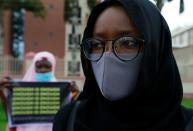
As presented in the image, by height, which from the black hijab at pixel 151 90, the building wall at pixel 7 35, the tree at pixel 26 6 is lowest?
the building wall at pixel 7 35

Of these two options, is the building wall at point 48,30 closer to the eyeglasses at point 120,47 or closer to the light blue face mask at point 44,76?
the light blue face mask at point 44,76

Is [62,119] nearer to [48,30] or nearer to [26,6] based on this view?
[26,6]

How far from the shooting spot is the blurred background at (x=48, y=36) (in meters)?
24.6

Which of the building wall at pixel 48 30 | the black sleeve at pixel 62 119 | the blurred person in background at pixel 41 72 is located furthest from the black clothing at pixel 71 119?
the building wall at pixel 48 30

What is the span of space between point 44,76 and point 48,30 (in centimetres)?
2515

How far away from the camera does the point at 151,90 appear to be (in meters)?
1.77

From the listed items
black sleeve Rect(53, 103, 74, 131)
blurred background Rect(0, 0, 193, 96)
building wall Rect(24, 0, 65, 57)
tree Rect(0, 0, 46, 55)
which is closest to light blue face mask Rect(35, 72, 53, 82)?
black sleeve Rect(53, 103, 74, 131)

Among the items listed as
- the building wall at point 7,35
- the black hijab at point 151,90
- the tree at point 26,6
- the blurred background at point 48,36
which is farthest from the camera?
the building wall at point 7,35

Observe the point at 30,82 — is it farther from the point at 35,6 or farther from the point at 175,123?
the point at 35,6

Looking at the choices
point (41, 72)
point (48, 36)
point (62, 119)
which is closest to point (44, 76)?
point (41, 72)

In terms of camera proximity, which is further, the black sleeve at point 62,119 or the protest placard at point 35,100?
the protest placard at point 35,100

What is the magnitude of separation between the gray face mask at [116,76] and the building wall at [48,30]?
1146 inches

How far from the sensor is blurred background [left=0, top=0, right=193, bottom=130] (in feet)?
80.6

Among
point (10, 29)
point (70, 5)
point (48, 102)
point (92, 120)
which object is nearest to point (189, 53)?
point (70, 5)
